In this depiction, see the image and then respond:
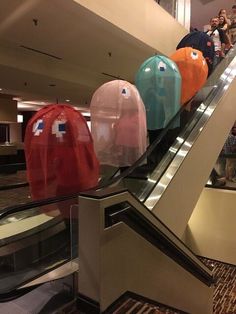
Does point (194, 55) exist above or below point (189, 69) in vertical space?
above

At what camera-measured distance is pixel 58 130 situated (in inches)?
83.5

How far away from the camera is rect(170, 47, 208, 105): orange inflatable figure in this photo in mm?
3754

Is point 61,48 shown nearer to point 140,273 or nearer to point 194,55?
point 194,55

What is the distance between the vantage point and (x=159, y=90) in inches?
127

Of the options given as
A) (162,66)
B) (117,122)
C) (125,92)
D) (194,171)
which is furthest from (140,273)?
(162,66)

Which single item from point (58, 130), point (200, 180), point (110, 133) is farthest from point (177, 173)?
point (58, 130)

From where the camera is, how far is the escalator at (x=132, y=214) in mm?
1463

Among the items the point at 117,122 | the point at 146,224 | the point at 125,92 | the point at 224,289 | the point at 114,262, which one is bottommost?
the point at 224,289

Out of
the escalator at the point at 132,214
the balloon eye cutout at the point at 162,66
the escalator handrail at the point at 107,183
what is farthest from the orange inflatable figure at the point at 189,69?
the balloon eye cutout at the point at 162,66

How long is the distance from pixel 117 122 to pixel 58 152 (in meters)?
0.69

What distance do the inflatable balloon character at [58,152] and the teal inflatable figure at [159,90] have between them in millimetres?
1217

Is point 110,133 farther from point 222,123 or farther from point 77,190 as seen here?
point 222,123

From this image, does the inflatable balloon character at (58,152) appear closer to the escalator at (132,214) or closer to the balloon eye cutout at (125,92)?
the escalator at (132,214)

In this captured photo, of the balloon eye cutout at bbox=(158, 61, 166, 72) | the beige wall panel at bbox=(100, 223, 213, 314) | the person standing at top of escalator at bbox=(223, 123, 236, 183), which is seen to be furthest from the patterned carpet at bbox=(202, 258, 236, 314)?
the balloon eye cutout at bbox=(158, 61, 166, 72)
